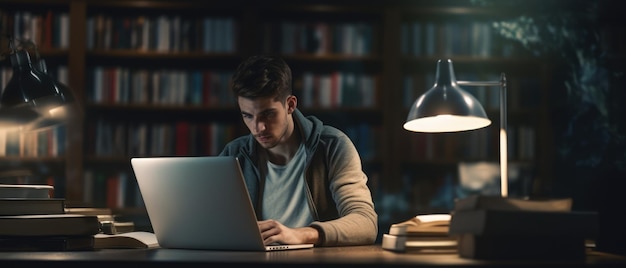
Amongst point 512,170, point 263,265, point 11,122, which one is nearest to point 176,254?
point 263,265

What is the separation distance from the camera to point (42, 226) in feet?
5.21

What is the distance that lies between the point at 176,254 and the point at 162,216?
0.73 ft

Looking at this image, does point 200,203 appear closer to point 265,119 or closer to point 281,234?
point 281,234

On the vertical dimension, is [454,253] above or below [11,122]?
below

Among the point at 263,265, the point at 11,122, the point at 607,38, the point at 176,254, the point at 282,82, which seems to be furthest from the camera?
the point at 607,38

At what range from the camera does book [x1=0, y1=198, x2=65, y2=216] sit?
164cm

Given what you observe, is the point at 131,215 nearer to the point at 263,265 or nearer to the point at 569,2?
the point at 569,2

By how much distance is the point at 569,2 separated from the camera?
12.7ft

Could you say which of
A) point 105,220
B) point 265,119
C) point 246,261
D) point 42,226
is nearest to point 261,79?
point 265,119

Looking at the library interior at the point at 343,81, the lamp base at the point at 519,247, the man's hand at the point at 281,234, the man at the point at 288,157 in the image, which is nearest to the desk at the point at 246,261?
the lamp base at the point at 519,247

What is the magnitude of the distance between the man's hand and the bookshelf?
2.12 m

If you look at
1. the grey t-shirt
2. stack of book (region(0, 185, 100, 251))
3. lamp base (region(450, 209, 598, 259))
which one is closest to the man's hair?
the grey t-shirt

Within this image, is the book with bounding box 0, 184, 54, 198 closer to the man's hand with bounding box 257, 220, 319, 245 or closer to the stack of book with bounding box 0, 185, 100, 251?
the stack of book with bounding box 0, 185, 100, 251

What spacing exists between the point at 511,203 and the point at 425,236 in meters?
0.22
